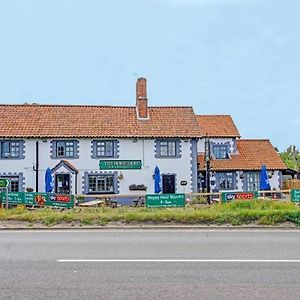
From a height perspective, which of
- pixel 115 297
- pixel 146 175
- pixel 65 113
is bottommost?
pixel 115 297

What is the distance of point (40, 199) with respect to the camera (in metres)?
20.0

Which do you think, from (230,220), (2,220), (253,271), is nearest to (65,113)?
(2,220)

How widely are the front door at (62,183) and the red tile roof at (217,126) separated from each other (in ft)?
43.1

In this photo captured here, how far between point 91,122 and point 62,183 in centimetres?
543

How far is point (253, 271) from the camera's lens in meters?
7.67

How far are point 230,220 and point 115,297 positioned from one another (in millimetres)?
9212

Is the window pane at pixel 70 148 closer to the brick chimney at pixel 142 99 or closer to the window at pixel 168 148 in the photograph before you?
the brick chimney at pixel 142 99

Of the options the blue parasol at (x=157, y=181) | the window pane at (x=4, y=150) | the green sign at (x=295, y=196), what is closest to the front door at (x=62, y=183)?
the window pane at (x=4, y=150)

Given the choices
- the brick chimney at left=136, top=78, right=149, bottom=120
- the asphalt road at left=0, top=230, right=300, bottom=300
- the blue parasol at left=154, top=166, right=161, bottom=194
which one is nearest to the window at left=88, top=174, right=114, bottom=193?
the blue parasol at left=154, top=166, right=161, bottom=194

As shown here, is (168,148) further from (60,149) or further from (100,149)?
(60,149)

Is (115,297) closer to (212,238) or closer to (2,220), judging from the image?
(212,238)

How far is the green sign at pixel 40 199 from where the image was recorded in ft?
63.0

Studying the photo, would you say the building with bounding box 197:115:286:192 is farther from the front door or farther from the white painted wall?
the front door

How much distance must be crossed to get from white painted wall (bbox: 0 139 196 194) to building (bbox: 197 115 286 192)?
3593 mm
